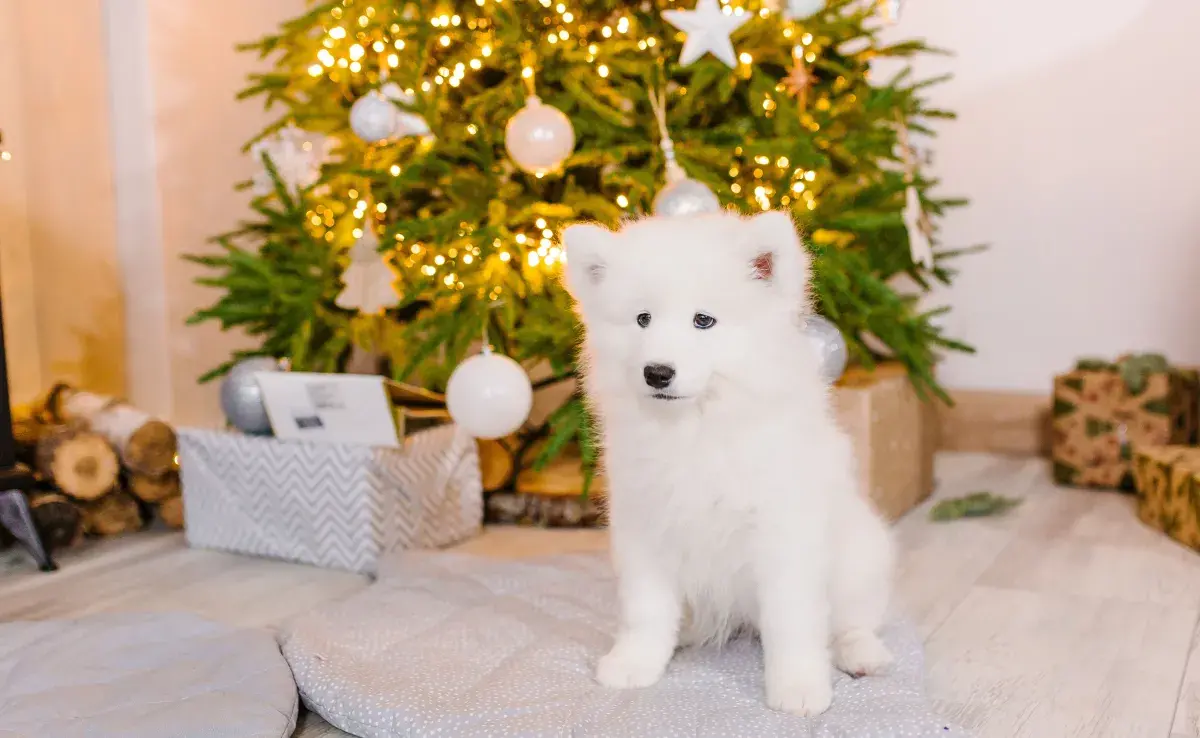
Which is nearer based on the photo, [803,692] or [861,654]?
[803,692]

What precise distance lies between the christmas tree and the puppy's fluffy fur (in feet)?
2.39

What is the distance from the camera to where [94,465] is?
224 centimetres

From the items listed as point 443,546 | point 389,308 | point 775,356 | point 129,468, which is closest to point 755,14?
point 389,308

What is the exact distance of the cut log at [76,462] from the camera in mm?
2199

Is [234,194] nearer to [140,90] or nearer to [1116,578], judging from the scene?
[140,90]

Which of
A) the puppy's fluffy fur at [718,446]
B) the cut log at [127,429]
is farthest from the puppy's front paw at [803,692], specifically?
the cut log at [127,429]

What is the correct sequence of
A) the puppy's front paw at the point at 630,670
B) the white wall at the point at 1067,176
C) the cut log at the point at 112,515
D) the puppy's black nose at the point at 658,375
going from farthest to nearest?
the white wall at the point at 1067,176 → the cut log at the point at 112,515 → the puppy's front paw at the point at 630,670 → the puppy's black nose at the point at 658,375

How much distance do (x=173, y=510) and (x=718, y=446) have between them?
1.65 metres

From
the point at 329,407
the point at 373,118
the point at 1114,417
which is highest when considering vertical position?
the point at 373,118

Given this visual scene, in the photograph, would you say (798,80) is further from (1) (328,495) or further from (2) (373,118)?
(1) (328,495)

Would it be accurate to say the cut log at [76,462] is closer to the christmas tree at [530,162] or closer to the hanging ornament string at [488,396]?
the christmas tree at [530,162]

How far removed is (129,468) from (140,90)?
1.04 metres

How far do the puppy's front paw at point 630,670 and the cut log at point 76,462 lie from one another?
1435mm

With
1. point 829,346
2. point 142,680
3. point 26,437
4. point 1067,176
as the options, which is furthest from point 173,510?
point 1067,176
